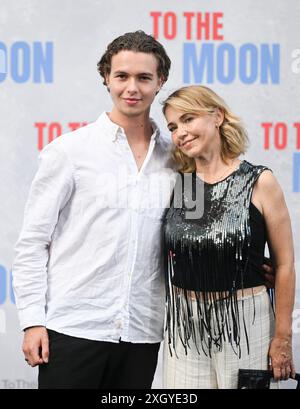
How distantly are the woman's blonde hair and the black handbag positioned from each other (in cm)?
58

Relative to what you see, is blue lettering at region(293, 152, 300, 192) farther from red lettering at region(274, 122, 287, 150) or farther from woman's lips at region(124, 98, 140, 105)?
woman's lips at region(124, 98, 140, 105)

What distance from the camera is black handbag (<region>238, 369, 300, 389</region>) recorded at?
1776 mm

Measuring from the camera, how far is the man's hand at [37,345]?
1.85 meters

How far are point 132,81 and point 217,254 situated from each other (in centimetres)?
52

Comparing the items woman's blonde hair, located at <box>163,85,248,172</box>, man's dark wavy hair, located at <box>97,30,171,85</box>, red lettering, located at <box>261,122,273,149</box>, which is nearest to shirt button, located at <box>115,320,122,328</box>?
woman's blonde hair, located at <box>163,85,248,172</box>

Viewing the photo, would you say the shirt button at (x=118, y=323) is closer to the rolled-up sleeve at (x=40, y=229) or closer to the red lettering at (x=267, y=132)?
the rolled-up sleeve at (x=40, y=229)

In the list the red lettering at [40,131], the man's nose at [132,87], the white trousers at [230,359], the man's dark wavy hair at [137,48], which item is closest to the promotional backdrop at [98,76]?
the red lettering at [40,131]

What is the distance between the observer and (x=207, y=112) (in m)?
1.87

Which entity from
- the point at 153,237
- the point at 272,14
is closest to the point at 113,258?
the point at 153,237

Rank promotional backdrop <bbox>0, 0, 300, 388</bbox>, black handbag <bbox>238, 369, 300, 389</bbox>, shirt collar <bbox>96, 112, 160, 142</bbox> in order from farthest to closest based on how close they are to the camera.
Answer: promotional backdrop <bbox>0, 0, 300, 388</bbox> → shirt collar <bbox>96, 112, 160, 142</bbox> → black handbag <bbox>238, 369, 300, 389</bbox>

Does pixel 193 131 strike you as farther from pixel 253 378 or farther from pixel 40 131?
pixel 40 131

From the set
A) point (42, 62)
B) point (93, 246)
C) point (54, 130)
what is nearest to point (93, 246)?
point (93, 246)

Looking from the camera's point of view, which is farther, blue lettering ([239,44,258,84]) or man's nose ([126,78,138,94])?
blue lettering ([239,44,258,84])
